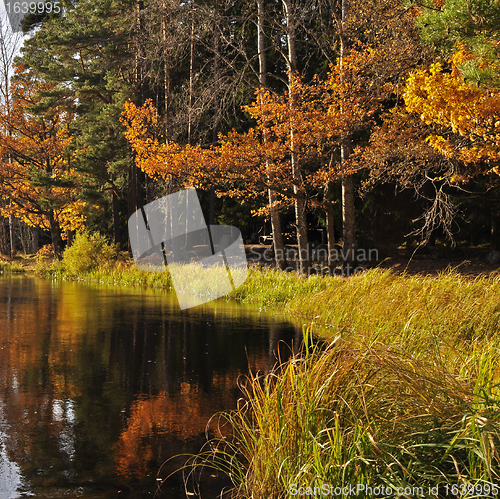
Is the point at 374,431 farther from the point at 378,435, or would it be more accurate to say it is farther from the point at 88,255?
the point at 88,255

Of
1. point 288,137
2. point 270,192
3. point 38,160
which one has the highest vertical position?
point 38,160

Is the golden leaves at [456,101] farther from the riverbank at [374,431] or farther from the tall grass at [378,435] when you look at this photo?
the tall grass at [378,435]

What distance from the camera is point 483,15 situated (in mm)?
7793

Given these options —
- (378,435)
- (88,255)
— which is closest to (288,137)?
(88,255)

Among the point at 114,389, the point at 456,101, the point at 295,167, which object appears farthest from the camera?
the point at 295,167

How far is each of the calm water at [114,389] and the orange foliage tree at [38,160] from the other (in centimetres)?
1660

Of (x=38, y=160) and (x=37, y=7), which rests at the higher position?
(x=37, y=7)

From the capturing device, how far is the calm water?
462 cm

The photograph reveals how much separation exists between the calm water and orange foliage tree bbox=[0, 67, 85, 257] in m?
16.6

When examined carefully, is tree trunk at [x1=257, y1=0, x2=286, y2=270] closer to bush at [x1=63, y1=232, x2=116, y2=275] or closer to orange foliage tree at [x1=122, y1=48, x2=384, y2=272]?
orange foliage tree at [x1=122, y1=48, x2=384, y2=272]

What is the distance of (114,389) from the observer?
702 centimetres

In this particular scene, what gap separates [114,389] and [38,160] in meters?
27.6

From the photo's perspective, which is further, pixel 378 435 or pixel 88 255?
pixel 88 255

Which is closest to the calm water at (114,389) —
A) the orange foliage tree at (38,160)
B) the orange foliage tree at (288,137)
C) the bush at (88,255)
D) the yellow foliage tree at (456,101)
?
the orange foliage tree at (288,137)
